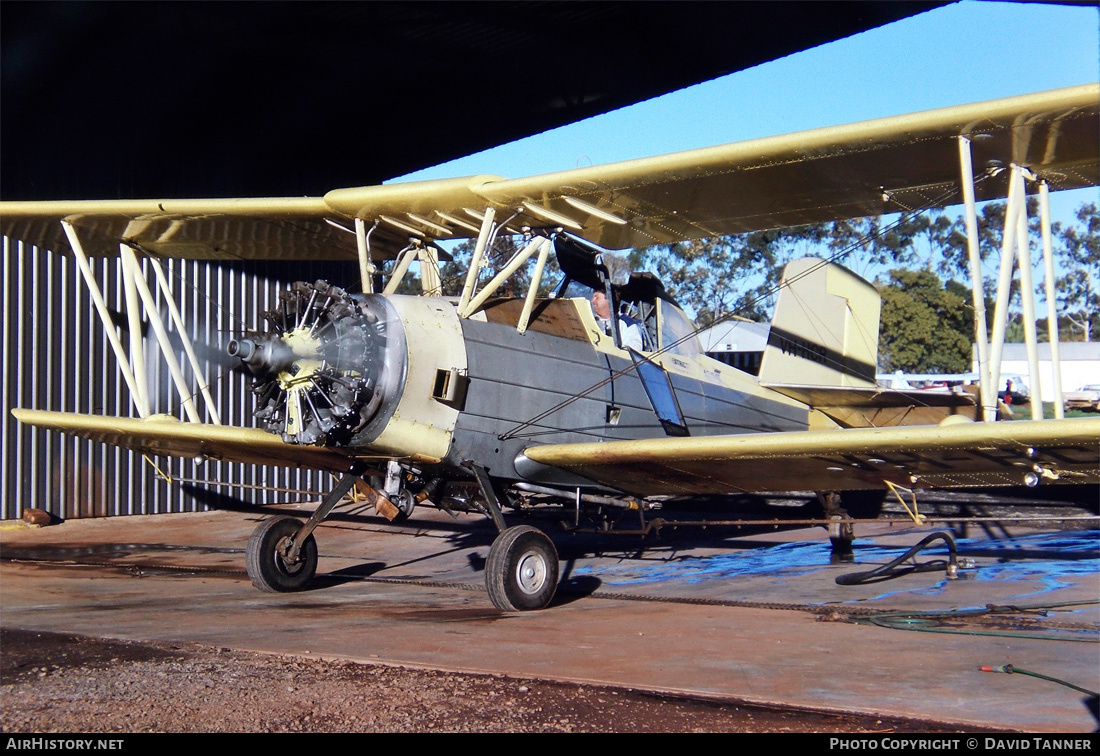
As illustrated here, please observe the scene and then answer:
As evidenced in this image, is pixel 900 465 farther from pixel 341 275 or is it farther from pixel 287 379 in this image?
pixel 341 275

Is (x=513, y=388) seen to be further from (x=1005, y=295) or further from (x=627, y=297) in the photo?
(x=1005, y=295)

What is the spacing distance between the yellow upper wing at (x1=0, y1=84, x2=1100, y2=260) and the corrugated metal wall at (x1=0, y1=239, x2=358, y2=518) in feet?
10.5

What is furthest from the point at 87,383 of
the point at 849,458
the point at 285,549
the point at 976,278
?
the point at 976,278

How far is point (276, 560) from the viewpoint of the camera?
295 inches

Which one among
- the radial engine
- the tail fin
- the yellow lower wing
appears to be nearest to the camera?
the radial engine

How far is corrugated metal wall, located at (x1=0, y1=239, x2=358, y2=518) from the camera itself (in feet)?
40.5

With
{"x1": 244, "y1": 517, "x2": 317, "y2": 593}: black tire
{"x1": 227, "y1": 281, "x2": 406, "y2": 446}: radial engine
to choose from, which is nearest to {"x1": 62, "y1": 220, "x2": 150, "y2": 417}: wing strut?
{"x1": 244, "y1": 517, "x2": 317, "y2": 593}: black tire

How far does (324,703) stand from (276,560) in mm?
3764

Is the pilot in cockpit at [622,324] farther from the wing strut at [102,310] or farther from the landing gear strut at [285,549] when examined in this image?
the wing strut at [102,310]

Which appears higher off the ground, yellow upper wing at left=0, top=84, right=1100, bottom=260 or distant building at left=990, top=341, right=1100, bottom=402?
distant building at left=990, top=341, right=1100, bottom=402

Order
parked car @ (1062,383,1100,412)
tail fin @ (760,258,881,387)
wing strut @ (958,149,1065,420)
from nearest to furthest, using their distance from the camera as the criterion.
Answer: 1. wing strut @ (958,149,1065,420)
2. tail fin @ (760,258,881,387)
3. parked car @ (1062,383,1100,412)

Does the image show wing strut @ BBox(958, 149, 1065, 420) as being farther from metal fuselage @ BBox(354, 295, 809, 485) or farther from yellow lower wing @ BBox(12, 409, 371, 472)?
yellow lower wing @ BBox(12, 409, 371, 472)

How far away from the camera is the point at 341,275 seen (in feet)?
56.7

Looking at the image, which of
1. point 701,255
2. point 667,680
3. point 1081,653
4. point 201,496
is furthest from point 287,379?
point 701,255
